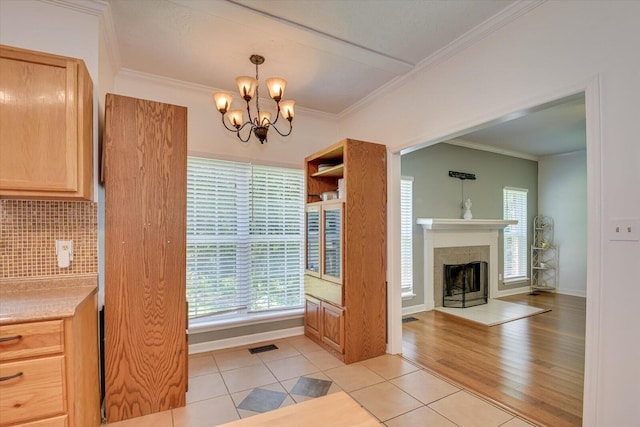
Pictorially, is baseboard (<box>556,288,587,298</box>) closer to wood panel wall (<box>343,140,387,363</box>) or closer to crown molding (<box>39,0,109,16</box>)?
wood panel wall (<box>343,140,387,363</box>)

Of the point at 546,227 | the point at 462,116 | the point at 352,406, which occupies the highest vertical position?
the point at 462,116

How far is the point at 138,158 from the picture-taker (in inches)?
83.6

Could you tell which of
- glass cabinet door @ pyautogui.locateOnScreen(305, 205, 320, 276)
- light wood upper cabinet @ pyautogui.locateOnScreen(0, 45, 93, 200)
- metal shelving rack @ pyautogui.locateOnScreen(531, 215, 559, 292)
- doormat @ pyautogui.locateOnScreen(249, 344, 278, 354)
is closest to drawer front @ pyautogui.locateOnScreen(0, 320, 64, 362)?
light wood upper cabinet @ pyautogui.locateOnScreen(0, 45, 93, 200)

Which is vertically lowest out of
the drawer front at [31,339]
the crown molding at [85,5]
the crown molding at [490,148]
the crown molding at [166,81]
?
the drawer front at [31,339]

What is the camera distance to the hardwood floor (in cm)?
231

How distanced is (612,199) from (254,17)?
244 cm

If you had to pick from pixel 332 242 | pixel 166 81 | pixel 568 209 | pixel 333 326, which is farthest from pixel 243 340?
pixel 568 209

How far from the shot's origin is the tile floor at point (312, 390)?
210 centimetres

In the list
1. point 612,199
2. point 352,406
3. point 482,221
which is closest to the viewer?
point 352,406

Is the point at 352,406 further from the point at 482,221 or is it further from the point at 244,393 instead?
the point at 482,221

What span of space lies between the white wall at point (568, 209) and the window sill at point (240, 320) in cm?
542

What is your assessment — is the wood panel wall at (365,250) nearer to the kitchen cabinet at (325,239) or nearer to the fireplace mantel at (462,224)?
the kitchen cabinet at (325,239)

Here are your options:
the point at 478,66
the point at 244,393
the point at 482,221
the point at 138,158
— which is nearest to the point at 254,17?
the point at 138,158

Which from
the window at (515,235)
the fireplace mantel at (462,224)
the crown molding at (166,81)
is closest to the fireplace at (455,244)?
the fireplace mantel at (462,224)
